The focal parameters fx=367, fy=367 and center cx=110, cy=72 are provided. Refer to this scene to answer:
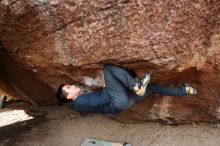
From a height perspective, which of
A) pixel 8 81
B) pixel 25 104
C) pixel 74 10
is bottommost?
pixel 25 104

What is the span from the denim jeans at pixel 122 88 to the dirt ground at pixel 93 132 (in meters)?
0.82

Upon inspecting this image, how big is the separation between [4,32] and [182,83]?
2.86m

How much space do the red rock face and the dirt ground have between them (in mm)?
344

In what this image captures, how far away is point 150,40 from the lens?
16.2ft

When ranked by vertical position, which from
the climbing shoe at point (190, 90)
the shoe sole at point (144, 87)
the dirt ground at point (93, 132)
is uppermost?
the shoe sole at point (144, 87)

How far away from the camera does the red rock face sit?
4.81 m

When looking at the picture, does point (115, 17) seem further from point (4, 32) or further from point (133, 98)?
point (4, 32)

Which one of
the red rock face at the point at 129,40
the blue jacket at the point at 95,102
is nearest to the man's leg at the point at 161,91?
the red rock face at the point at 129,40

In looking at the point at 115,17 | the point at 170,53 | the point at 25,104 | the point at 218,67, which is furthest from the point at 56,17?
the point at 25,104

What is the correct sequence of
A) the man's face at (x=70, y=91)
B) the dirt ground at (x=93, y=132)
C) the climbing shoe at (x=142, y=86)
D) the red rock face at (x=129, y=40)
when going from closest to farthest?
the red rock face at (x=129, y=40) < the climbing shoe at (x=142, y=86) < the man's face at (x=70, y=91) < the dirt ground at (x=93, y=132)

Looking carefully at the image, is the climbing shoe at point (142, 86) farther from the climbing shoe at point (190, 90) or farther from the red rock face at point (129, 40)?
the climbing shoe at point (190, 90)

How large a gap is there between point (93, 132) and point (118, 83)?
4.86ft

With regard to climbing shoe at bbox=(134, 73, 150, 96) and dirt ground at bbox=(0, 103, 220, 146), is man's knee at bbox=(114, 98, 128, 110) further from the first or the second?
dirt ground at bbox=(0, 103, 220, 146)

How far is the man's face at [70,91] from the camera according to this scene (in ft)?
19.0
